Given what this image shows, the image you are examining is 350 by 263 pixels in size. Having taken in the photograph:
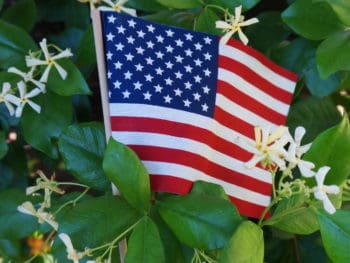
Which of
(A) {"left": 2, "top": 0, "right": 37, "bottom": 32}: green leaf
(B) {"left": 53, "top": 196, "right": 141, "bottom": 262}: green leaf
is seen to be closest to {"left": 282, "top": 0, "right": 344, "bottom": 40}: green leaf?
(B) {"left": 53, "top": 196, "right": 141, "bottom": 262}: green leaf

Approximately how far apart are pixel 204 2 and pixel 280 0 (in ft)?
1.37

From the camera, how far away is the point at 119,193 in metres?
0.72

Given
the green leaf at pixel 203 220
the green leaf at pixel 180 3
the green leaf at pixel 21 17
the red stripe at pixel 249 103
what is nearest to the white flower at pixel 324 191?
the green leaf at pixel 203 220

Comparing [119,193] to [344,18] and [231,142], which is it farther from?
[344,18]

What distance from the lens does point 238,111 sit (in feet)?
2.56

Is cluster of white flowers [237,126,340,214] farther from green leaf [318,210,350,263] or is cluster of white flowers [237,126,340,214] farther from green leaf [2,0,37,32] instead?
green leaf [2,0,37,32]

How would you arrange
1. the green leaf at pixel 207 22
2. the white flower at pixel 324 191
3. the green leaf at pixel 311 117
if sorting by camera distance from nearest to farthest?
the white flower at pixel 324 191
the green leaf at pixel 207 22
the green leaf at pixel 311 117

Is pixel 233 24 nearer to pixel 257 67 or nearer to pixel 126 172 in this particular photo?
pixel 257 67

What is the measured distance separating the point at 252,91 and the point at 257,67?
0.12 feet

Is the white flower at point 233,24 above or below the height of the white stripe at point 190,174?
above

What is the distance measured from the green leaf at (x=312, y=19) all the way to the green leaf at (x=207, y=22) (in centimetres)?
10

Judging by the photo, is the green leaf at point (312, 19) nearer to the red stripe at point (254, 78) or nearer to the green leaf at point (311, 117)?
the red stripe at point (254, 78)

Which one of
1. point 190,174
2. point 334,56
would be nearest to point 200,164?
point 190,174

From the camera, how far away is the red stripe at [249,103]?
77 cm
